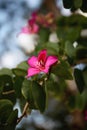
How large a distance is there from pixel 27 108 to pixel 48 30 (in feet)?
2.16

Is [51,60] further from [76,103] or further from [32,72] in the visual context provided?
[76,103]

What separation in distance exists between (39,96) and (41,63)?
114mm

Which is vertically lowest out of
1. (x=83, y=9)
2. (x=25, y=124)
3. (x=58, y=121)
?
(x=58, y=121)

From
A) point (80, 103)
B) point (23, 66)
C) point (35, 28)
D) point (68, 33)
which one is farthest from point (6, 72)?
point (35, 28)

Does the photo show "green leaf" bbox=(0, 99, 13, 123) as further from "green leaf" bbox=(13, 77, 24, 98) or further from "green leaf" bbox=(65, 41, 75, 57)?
"green leaf" bbox=(65, 41, 75, 57)

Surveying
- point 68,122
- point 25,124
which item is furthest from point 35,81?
point 68,122

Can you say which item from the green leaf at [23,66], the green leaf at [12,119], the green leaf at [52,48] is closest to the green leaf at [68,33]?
the green leaf at [52,48]

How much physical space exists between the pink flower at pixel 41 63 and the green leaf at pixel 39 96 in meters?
0.04

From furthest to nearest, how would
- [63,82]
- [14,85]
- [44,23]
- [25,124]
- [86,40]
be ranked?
1. [25,124]
2. [44,23]
3. [63,82]
4. [86,40]
5. [14,85]

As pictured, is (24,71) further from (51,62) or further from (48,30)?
(48,30)

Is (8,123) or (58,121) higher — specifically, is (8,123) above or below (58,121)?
above

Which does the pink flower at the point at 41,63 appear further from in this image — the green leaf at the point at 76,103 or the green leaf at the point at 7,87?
the green leaf at the point at 76,103

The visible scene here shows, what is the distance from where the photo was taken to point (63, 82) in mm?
1601

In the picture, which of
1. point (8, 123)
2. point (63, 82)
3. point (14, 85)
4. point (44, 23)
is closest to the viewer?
point (8, 123)
